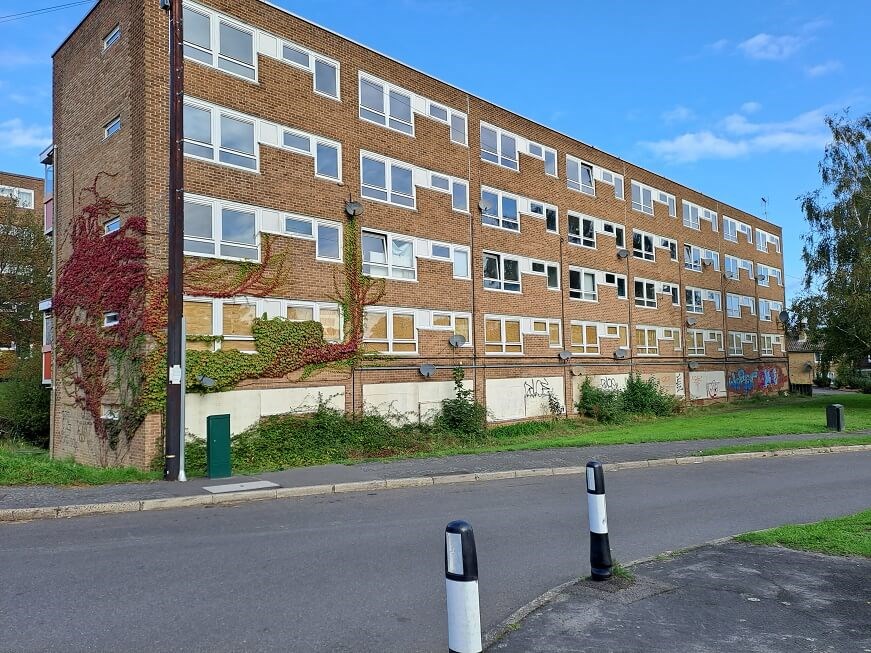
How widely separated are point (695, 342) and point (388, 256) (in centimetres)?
2338

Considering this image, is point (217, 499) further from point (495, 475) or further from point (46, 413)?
point (46, 413)

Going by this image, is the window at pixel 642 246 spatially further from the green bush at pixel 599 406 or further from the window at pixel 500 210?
the window at pixel 500 210

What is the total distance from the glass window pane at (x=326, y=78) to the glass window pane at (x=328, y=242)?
401cm

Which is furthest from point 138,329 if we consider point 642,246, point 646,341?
point 642,246

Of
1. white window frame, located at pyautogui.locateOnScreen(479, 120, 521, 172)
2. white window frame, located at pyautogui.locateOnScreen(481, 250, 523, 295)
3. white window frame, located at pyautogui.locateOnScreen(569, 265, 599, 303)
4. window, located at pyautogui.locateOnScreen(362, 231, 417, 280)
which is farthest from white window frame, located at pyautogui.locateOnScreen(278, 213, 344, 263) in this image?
white window frame, located at pyautogui.locateOnScreen(569, 265, 599, 303)

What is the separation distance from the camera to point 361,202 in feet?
64.6

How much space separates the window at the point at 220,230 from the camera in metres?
15.8

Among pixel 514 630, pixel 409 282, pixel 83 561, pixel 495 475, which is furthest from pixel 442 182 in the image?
pixel 514 630

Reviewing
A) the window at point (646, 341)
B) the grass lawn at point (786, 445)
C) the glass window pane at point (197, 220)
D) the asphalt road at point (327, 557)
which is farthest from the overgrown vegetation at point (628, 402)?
the glass window pane at point (197, 220)

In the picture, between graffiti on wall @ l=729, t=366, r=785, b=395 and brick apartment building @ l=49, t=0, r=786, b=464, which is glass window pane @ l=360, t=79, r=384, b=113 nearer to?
brick apartment building @ l=49, t=0, r=786, b=464

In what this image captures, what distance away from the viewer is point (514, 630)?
464cm

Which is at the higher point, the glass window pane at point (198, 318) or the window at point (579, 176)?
the window at point (579, 176)

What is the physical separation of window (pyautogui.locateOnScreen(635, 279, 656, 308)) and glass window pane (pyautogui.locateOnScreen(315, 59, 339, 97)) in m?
19.0

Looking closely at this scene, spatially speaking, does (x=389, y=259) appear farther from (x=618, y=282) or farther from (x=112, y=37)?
(x=618, y=282)
